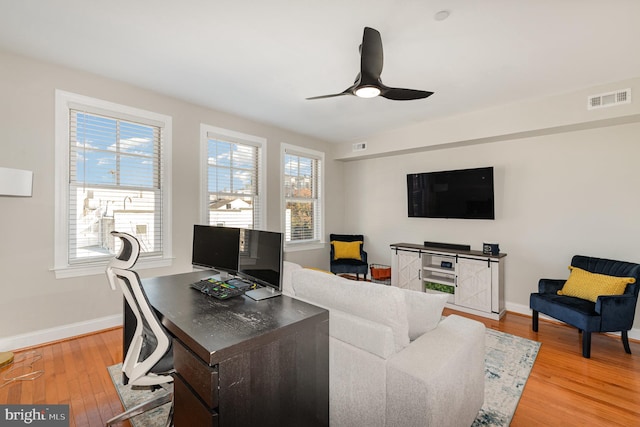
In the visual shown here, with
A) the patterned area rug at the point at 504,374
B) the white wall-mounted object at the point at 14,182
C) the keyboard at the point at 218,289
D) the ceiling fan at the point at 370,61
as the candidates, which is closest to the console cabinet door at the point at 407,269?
the patterned area rug at the point at 504,374

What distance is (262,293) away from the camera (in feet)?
6.12

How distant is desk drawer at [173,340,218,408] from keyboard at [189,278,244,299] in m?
0.43

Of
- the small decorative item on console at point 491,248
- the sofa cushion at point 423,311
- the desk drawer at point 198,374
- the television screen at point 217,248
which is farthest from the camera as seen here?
the small decorative item on console at point 491,248

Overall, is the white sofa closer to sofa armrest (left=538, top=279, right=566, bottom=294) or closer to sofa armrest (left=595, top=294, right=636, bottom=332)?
sofa armrest (left=595, top=294, right=636, bottom=332)

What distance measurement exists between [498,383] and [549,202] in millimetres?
2549

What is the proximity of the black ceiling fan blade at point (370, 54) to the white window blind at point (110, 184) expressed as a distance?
269cm

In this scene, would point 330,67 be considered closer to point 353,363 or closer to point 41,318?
point 353,363

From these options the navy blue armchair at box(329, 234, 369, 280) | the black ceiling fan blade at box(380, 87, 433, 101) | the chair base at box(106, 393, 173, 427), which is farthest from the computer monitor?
the navy blue armchair at box(329, 234, 369, 280)

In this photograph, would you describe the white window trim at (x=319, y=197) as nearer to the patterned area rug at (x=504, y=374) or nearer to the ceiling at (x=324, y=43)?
the ceiling at (x=324, y=43)

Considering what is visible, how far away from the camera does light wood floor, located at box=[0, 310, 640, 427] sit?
1.94 m

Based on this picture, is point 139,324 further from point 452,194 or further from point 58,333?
point 452,194

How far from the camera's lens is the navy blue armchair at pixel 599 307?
268cm

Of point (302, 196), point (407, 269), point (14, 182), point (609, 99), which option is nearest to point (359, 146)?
point (302, 196)

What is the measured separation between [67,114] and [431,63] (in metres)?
3.59
